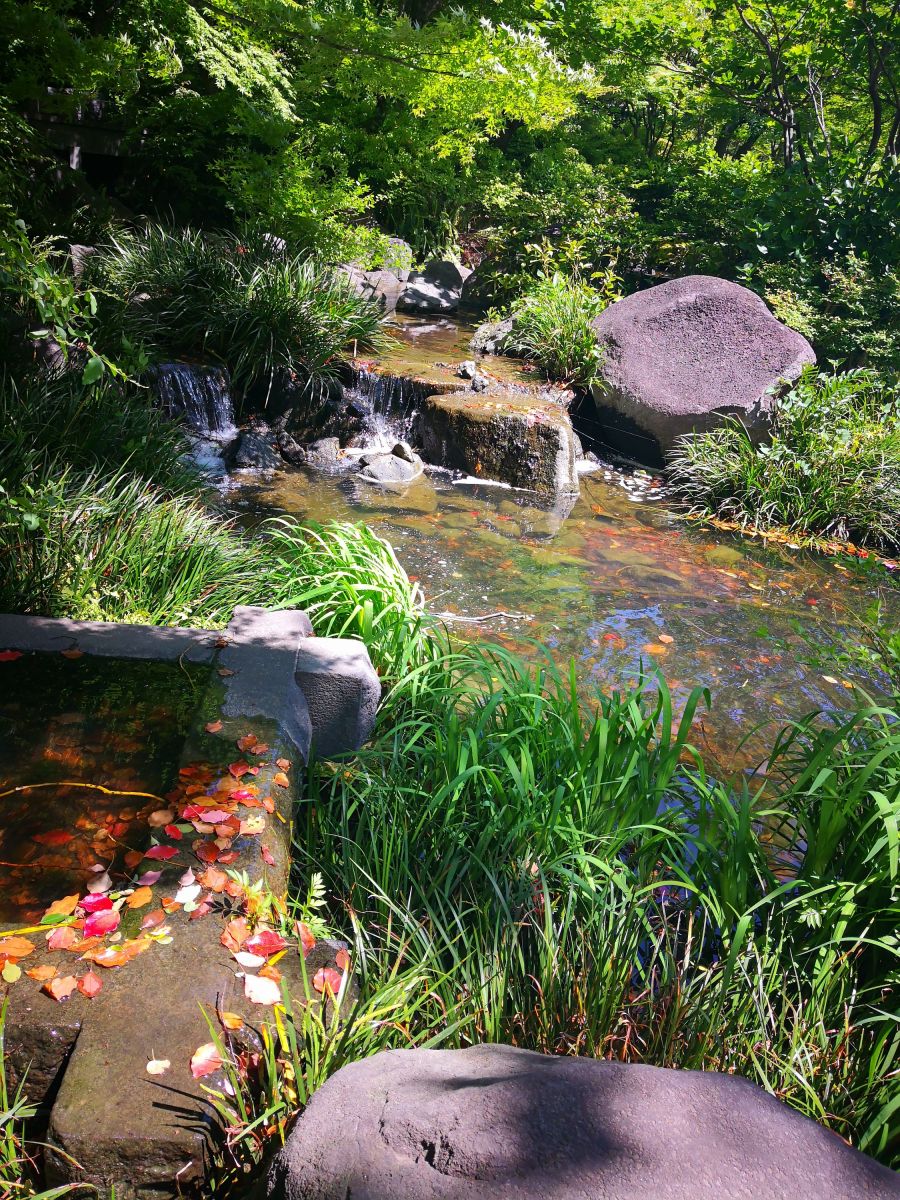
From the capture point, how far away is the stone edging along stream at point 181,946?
1.66 metres

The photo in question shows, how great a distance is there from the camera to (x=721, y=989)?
2.19 meters

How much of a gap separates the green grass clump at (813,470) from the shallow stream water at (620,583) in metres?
0.41

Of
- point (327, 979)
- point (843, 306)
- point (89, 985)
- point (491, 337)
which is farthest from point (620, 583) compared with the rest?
point (843, 306)

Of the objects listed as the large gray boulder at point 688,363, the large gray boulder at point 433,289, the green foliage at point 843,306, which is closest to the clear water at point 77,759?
the large gray boulder at point 688,363

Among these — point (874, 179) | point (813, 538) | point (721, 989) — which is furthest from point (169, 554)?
point (874, 179)

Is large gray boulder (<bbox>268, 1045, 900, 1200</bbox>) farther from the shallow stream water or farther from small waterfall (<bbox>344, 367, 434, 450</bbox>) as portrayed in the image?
small waterfall (<bbox>344, 367, 434, 450</bbox>)

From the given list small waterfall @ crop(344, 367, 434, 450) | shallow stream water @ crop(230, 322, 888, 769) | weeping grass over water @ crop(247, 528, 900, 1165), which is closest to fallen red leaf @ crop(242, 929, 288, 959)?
weeping grass over water @ crop(247, 528, 900, 1165)

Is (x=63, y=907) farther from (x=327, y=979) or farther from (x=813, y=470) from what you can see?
(x=813, y=470)

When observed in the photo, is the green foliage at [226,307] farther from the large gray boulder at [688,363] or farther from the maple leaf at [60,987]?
the maple leaf at [60,987]

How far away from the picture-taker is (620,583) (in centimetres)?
624

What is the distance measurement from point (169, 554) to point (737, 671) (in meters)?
3.29

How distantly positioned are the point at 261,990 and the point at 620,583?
4666 millimetres

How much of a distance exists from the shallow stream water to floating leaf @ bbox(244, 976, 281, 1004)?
7.34 feet

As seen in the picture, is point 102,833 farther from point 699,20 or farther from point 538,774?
point 699,20
